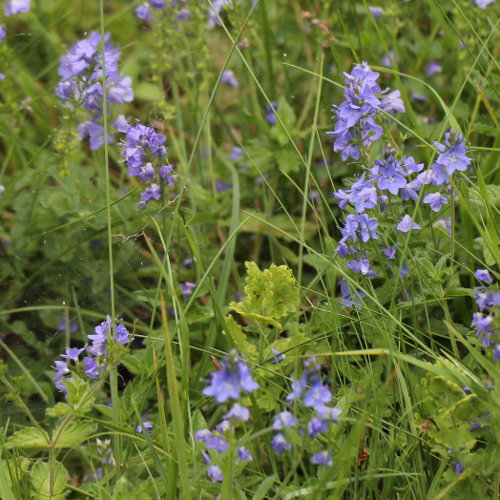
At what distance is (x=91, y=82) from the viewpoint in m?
2.25

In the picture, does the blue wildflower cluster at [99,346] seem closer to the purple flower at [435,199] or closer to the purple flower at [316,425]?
the purple flower at [316,425]

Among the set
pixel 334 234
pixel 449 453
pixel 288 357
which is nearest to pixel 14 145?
pixel 334 234

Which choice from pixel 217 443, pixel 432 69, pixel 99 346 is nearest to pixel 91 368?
pixel 99 346

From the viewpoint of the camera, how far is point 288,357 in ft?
5.68

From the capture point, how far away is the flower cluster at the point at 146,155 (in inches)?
78.0

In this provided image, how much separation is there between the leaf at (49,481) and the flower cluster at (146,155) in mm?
767

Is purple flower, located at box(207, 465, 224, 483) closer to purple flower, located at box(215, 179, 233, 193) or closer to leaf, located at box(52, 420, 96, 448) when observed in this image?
leaf, located at box(52, 420, 96, 448)

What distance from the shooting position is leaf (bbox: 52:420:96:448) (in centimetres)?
160

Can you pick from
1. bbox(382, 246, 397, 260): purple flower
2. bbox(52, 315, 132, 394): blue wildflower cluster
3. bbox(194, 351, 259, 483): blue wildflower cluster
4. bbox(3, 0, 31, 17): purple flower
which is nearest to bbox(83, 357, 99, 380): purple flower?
bbox(52, 315, 132, 394): blue wildflower cluster

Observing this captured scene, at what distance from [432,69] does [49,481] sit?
2.28m

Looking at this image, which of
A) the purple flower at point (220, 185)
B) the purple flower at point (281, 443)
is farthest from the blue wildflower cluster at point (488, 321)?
the purple flower at point (220, 185)

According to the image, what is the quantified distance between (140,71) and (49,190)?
152cm

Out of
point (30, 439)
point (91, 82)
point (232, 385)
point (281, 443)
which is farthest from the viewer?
point (91, 82)

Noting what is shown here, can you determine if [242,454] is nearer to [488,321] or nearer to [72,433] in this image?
[72,433]
